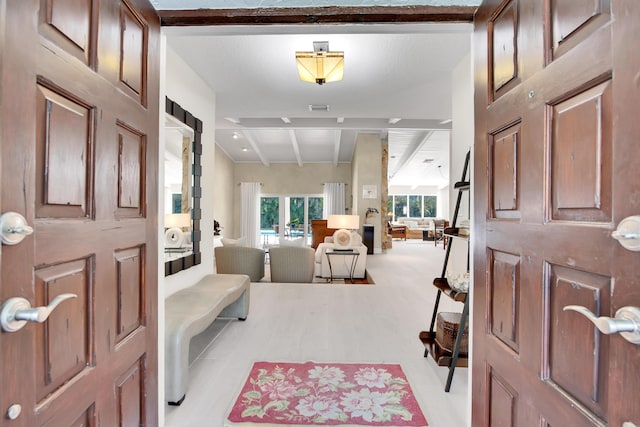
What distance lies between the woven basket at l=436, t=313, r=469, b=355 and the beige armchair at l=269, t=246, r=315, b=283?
2.99 meters

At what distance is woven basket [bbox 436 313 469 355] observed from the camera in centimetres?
221

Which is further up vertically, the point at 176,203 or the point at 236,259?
the point at 176,203

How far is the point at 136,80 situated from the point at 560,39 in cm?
132

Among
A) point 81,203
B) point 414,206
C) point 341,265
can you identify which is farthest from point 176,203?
point 414,206

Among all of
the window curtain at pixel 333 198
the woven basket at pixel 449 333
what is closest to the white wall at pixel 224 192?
the window curtain at pixel 333 198

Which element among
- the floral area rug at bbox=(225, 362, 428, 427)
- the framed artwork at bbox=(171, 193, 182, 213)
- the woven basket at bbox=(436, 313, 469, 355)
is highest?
the framed artwork at bbox=(171, 193, 182, 213)

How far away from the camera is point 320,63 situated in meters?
2.80

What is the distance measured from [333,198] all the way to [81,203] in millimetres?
10388

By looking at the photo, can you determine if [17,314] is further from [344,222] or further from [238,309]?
[344,222]

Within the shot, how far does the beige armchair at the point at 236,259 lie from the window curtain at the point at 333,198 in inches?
249

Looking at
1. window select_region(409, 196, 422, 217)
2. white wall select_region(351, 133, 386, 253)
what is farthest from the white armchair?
window select_region(409, 196, 422, 217)

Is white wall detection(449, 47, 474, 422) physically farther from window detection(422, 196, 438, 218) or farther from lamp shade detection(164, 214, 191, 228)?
window detection(422, 196, 438, 218)

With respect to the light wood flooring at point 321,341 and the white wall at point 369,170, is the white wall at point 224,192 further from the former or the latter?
the light wood flooring at point 321,341

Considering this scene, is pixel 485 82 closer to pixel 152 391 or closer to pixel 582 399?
pixel 582 399
